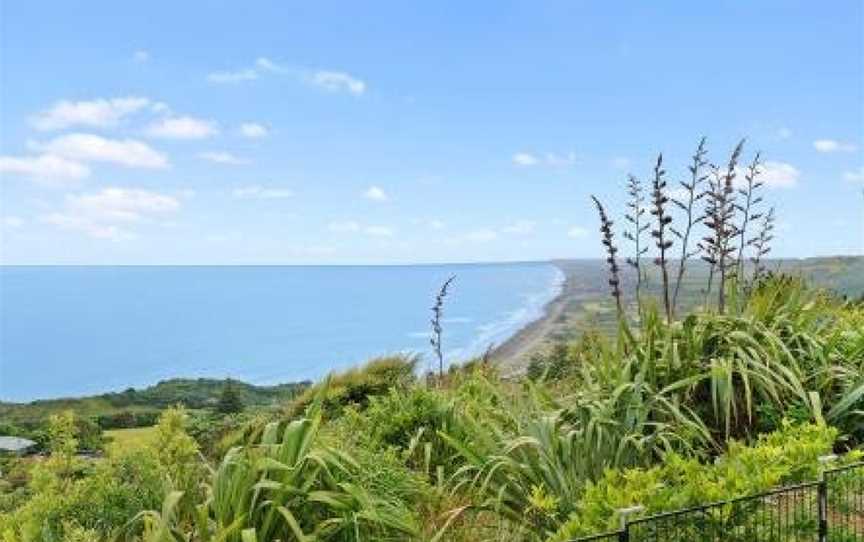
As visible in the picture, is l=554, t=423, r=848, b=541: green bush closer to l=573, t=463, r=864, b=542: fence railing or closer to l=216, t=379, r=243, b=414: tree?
l=573, t=463, r=864, b=542: fence railing

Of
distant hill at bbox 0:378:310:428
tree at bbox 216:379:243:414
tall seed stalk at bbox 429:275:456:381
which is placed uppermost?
tall seed stalk at bbox 429:275:456:381

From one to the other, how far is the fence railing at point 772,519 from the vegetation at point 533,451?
116 millimetres

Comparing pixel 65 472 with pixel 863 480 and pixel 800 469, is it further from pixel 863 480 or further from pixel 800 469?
pixel 863 480

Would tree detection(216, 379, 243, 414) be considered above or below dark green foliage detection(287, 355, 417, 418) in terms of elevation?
below

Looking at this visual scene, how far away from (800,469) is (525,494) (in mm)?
1826

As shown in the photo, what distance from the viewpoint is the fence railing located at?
4.81 m

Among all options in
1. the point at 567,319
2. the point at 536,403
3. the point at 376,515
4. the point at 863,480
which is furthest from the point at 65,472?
the point at 567,319

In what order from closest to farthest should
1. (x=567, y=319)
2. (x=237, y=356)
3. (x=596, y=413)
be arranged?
(x=596, y=413), (x=567, y=319), (x=237, y=356)

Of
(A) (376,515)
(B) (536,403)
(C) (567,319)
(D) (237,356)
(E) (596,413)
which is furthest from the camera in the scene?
(D) (237,356)

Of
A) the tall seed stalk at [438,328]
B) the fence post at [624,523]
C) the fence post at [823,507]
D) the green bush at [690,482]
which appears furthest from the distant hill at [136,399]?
the fence post at [624,523]

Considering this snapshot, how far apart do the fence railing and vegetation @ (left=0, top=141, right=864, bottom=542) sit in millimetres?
116

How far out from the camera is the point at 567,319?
53.9 m

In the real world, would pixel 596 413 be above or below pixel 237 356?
above

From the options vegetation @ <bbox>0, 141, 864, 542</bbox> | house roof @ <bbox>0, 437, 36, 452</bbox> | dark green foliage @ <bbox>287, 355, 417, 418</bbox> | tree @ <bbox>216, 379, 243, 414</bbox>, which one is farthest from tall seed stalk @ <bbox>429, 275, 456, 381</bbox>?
house roof @ <bbox>0, 437, 36, 452</bbox>
